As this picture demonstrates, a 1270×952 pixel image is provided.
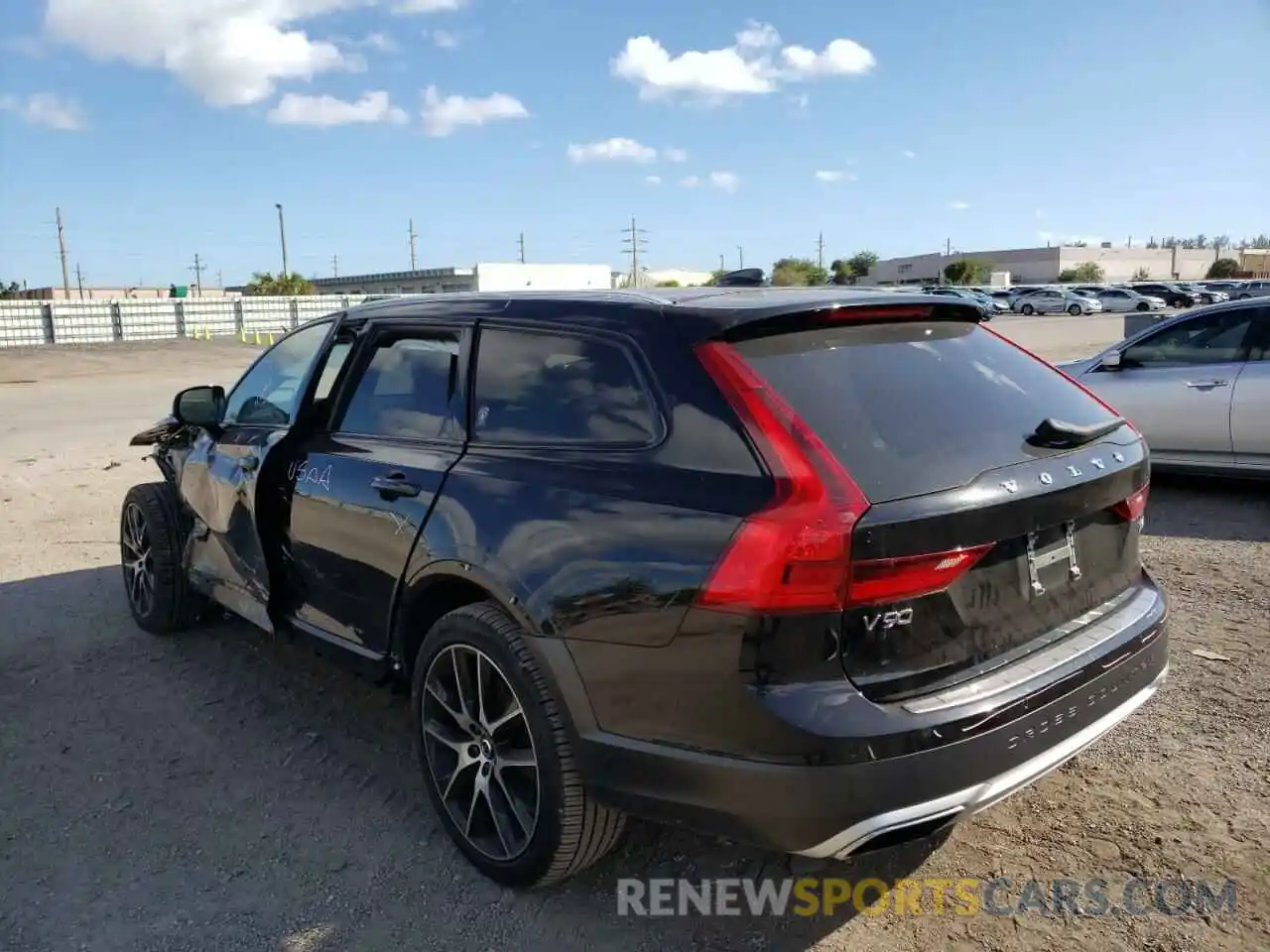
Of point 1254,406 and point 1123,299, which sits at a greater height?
point 1123,299

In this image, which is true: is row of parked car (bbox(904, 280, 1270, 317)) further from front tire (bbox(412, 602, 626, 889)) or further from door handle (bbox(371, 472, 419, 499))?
front tire (bbox(412, 602, 626, 889))

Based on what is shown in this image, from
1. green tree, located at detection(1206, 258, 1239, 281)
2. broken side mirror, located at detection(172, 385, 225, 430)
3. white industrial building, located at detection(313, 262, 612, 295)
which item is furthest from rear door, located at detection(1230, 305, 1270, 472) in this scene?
green tree, located at detection(1206, 258, 1239, 281)

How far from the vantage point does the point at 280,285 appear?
72.5 metres

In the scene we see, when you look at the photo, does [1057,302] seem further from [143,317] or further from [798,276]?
[143,317]

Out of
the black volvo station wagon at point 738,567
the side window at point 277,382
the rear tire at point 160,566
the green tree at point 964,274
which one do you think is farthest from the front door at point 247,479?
the green tree at point 964,274

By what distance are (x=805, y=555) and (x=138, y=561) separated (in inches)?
172

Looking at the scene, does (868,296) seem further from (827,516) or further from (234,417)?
(234,417)

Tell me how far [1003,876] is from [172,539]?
4.19 metres

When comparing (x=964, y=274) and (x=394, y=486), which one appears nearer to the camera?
(x=394, y=486)

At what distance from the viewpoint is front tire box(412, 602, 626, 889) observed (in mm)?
2754

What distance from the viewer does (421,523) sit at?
3.20m

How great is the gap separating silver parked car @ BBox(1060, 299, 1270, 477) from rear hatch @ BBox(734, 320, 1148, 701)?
193 inches

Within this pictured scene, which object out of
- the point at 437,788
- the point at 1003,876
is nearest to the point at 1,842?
the point at 437,788

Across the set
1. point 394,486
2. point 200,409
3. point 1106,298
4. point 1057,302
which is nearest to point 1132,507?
point 394,486
